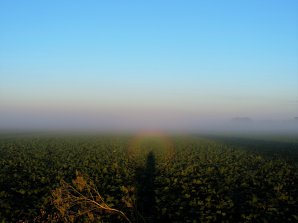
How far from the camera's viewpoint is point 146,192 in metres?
17.7

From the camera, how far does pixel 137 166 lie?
26.4m

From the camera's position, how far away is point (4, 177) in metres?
20.2

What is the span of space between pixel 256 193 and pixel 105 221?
338 inches

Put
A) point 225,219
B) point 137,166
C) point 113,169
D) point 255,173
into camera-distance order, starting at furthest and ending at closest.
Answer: point 137,166 < point 113,169 < point 255,173 < point 225,219

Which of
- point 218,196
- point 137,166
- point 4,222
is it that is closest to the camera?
point 4,222

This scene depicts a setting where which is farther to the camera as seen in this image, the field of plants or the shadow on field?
the shadow on field

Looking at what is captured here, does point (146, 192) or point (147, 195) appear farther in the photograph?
point (146, 192)

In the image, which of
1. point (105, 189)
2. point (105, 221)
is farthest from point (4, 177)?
point (105, 221)

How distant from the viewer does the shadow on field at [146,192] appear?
556 inches

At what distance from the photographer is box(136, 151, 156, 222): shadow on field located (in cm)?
1412

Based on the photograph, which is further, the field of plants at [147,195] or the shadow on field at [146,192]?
the shadow on field at [146,192]

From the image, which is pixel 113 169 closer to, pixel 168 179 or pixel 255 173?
pixel 168 179

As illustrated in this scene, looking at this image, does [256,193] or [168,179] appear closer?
[256,193]

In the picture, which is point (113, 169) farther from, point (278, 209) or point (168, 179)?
point (278, 209)
